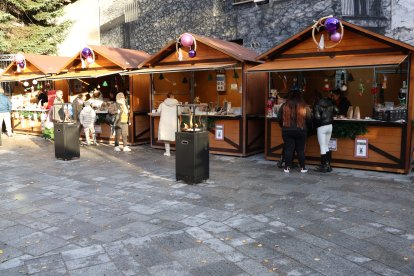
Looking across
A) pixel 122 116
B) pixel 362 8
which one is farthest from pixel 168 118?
pixel 362 8

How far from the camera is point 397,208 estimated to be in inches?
234

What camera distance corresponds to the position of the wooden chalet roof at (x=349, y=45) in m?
8.12

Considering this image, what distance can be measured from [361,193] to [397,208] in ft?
2.90

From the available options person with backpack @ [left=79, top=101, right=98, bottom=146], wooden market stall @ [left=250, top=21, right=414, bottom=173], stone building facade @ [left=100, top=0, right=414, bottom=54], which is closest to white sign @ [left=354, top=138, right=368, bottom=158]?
wooden market stall @ [left=250, top=21, right=414, bottom=173]

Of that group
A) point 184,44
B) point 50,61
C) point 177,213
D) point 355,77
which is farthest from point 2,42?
point 177,213

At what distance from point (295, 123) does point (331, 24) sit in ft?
6.98

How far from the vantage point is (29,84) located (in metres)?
17.9

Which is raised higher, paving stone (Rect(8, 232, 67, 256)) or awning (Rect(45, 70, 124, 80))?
awning (Rect(45, 70, 124, 80))

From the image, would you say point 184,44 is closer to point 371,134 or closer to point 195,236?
point 371,134

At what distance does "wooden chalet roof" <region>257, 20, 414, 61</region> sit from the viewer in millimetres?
8125

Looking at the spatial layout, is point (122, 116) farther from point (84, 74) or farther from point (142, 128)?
point (84, 74)

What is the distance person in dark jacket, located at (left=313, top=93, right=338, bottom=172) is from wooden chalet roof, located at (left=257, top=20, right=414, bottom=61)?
126cm

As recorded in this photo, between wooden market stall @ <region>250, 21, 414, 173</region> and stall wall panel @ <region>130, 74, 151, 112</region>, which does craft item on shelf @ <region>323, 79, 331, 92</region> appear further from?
stall wall panel @ <region>130, 74, 151, 112</region>

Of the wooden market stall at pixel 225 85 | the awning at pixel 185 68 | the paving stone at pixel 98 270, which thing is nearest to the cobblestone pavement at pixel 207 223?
the paving stone at pixel 98 270
